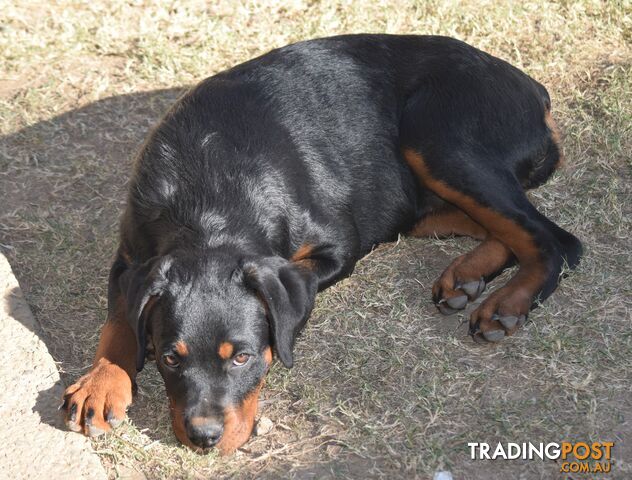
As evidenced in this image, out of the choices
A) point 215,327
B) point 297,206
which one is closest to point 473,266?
point 297,206

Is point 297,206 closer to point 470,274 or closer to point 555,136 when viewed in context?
point 470,274

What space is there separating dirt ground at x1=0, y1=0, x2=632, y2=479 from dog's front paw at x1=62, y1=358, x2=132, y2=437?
0.42 ft

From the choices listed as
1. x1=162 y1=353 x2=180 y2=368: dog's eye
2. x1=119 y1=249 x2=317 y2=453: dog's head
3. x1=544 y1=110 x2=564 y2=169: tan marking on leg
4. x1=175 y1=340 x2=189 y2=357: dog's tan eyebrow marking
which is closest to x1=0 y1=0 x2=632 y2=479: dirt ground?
x1=544 y1=110 x2=564 y2=169: tan marking on leg

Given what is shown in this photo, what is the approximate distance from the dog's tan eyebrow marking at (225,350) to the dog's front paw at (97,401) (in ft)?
1.95

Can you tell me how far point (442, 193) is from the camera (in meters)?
4.92

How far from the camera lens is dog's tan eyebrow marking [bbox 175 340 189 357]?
370 centimetres

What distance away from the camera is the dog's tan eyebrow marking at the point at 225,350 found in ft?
12.2

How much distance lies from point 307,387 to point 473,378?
82 cm

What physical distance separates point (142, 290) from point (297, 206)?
106 centimetres

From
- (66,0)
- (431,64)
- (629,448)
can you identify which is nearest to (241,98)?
(431,64)

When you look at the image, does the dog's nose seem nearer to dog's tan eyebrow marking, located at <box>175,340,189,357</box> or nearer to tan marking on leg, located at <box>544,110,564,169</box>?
dog's tan eyebrow marking, located at <box>175,340,189,357</box>

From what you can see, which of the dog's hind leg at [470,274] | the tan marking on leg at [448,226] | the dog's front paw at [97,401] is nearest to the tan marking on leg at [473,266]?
the dog's hind leg at [470,274]

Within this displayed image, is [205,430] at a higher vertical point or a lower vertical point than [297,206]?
lower

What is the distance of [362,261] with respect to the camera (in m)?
5.15
